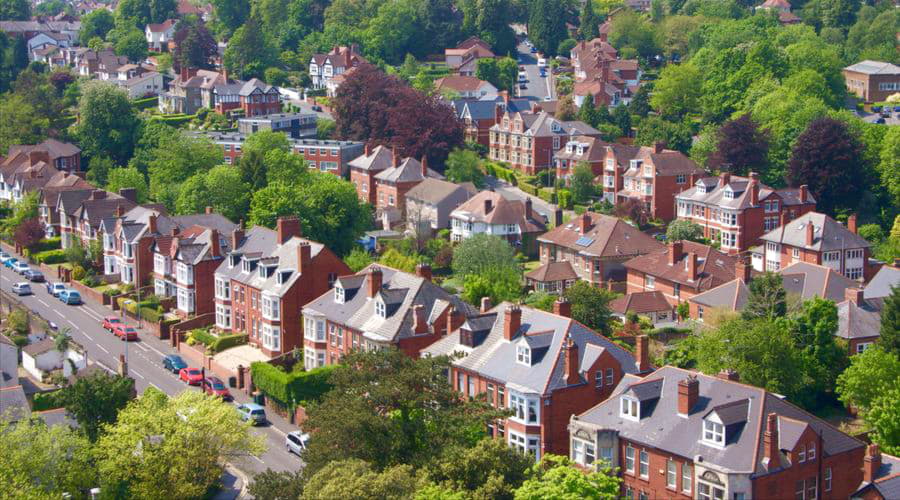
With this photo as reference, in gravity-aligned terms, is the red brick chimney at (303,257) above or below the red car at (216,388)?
above

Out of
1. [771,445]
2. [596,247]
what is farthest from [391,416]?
[596,247]

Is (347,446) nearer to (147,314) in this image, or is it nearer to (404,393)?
(404,393)

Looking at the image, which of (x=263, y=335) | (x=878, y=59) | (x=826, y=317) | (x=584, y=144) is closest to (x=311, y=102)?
(x=584, y=144)

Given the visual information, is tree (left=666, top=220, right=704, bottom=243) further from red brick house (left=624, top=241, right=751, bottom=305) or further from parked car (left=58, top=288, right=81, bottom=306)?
parked car (left=58, top=288, right=81, bottom=306)

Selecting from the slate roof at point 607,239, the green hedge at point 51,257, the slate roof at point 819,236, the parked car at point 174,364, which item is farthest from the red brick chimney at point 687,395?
the green hedge at point 51,257

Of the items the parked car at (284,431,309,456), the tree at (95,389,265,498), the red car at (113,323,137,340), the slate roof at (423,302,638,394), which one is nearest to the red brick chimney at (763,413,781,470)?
the slate roof at (423,302,638,394)

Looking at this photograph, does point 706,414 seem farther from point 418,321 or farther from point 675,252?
point 675,252

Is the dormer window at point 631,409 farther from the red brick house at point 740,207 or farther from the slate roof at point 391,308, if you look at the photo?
the red brick house at point 740,207
